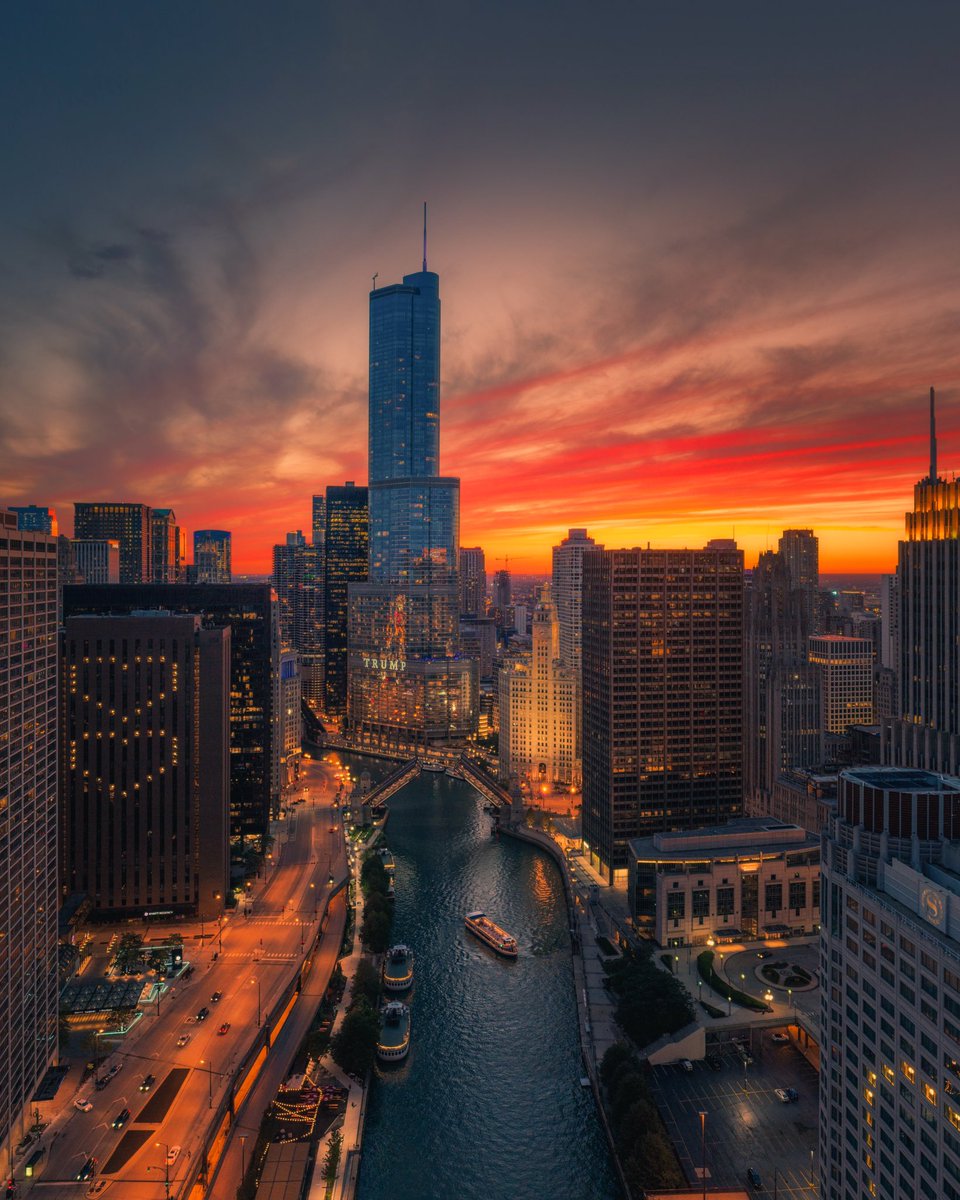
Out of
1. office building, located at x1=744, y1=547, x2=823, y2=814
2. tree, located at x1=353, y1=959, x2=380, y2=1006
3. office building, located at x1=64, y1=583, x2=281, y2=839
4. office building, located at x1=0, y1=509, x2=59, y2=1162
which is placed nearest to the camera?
office building, located at x1=0, y1=509, x2=59, y2=1162

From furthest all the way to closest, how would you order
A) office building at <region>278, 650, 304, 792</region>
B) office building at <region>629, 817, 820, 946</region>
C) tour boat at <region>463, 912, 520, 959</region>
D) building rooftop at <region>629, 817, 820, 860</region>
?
office building at <region>278, 650, 304, 792</region> → building rooftop at <region>629, 817, 820, 860</region> → tour boat at <region>463, 912, 520, 959</region> → office building at <region>629, 817, 820, 946</region>

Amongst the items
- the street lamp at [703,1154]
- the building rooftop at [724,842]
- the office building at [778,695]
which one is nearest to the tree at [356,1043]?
the street lamp at [703,1154]

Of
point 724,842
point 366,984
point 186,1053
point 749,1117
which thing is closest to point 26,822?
point 186,1053

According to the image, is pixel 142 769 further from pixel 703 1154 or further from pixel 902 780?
pixel 902 780

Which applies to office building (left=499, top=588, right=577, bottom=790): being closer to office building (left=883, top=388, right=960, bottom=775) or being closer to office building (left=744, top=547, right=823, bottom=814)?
office building (left=744, top=547, right=823, bottom=814)

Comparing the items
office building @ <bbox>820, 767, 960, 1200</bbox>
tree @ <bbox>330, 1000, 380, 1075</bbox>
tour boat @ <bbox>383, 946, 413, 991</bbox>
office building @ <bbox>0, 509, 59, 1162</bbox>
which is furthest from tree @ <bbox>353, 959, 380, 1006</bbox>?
office building @ <bbox>820, 767, 960, 1200</bbox>

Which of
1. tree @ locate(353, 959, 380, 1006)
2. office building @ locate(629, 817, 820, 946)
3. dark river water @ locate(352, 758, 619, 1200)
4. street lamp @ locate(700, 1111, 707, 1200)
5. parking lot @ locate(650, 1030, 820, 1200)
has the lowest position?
dark river water @ locate(352, 758, 619, 1200)
